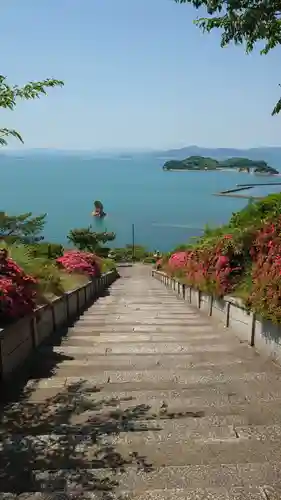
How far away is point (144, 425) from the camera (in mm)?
3582

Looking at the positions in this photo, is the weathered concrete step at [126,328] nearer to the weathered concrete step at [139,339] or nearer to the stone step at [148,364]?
the weathered concrete step at [139,339]

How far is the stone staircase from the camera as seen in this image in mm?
2725

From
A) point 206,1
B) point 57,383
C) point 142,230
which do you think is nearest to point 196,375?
point 57,383

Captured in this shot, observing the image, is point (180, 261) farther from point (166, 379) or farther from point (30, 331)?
point (166, 379)

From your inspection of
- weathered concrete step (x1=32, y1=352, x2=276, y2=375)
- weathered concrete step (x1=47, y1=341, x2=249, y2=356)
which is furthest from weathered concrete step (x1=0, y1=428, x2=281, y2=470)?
weathered concrete step (x1=47, y1=341, x2=249, y2=356)

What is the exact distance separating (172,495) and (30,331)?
3.80 m

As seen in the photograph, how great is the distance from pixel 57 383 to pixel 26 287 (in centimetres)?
174

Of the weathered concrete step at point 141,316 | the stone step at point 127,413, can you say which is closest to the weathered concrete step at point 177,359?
the stone step at point 127,413

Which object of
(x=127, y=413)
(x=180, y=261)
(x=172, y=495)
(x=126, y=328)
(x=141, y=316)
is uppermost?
(x=172, y=495)

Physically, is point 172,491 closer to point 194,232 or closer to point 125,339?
point 125,339

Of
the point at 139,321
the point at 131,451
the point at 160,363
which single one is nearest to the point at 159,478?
the point at 131,451

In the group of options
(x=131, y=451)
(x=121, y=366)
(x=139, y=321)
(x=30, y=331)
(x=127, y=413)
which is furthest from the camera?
(x=139, y=321)

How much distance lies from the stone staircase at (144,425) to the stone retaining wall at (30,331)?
23cm

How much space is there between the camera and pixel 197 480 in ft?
8.96
